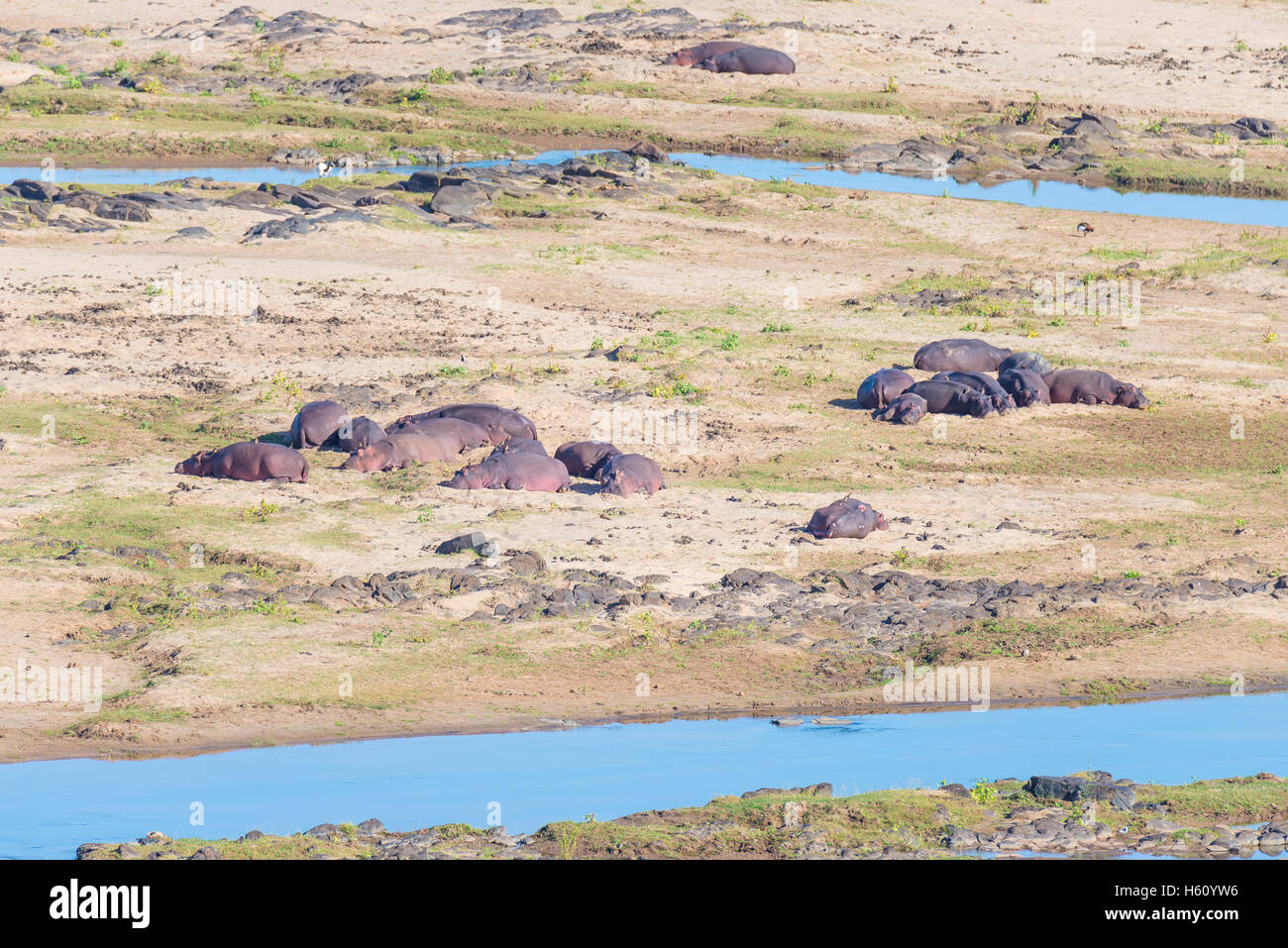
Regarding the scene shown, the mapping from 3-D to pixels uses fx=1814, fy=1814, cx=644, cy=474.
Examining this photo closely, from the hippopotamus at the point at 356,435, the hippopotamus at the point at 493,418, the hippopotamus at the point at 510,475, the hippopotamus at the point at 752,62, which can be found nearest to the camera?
the hippopotamus at the point at 510,475

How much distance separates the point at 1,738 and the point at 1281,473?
12.9 m

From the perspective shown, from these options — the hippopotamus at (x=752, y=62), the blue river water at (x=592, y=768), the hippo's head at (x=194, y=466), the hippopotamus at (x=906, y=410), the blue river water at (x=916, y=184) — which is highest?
the hippopotamus at (x=752, y=62)

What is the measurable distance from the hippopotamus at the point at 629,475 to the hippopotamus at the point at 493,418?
1418 mm

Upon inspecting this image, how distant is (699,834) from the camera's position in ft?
36.8

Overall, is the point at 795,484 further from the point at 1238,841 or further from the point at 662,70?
the point at 662,70

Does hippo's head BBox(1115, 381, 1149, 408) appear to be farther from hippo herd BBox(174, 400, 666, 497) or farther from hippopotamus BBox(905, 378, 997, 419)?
hippo herd BBox(174, 400, 666, 497)

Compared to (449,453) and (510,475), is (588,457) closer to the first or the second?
(510,475)

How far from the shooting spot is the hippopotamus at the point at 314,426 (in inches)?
728

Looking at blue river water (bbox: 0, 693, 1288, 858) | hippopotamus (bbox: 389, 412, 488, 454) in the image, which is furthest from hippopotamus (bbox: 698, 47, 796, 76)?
blue river water (bbox: 0, 693, 1288, 858)

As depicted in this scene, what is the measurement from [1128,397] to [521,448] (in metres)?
7.38

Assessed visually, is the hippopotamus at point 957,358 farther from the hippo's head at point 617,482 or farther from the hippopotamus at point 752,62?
the hippopotamus at point 752,62

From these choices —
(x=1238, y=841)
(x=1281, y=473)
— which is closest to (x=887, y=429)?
(x=1281, y=473)

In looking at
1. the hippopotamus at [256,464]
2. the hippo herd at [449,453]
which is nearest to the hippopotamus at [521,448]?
the hippo herd at [449,453]

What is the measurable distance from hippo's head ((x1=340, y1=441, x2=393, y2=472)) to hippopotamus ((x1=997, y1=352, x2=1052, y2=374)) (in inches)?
300
